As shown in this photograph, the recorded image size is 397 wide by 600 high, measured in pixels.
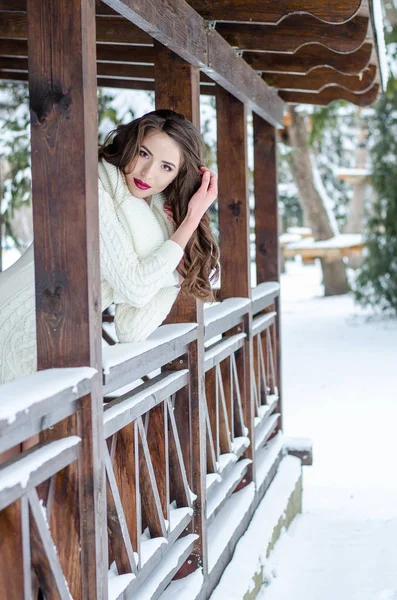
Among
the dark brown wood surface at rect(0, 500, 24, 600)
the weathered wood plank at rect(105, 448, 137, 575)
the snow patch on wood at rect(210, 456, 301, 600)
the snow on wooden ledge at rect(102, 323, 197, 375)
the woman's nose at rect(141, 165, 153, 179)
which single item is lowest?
the snow patch on wood at rect(210, 456, 301, 600)

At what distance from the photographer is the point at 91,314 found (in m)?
2.12

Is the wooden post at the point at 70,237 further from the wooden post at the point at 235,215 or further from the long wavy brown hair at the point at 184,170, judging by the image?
the wooden post at the point at 235,215

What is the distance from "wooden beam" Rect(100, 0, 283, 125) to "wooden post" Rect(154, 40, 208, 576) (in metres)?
0.09

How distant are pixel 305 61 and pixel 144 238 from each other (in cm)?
262

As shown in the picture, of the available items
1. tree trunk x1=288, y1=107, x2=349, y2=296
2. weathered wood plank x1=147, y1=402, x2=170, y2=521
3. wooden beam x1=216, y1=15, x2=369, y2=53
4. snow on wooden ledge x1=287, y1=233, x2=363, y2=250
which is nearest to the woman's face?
weathered wood plank x1=147, y1=402, x2=170, y2=521

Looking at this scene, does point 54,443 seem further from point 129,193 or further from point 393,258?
point 393,258

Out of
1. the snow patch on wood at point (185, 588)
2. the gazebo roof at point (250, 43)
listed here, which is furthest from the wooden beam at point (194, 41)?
the snow patch on wood at point (185, 588)

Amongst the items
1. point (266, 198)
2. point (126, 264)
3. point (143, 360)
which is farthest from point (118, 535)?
point (266, 198)

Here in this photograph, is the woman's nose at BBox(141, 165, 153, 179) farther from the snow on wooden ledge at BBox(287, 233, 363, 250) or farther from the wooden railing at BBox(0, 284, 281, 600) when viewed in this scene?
the snow on wooden ledge at BBox(287, 233, 363, 250)

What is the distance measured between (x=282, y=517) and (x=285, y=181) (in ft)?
77.9

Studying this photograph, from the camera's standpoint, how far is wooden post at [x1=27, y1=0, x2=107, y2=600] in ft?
6.81

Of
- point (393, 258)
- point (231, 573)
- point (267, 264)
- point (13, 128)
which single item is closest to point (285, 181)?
point (393, 258)

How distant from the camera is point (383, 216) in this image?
45.6 ft

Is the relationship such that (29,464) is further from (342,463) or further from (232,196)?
(342,463)
